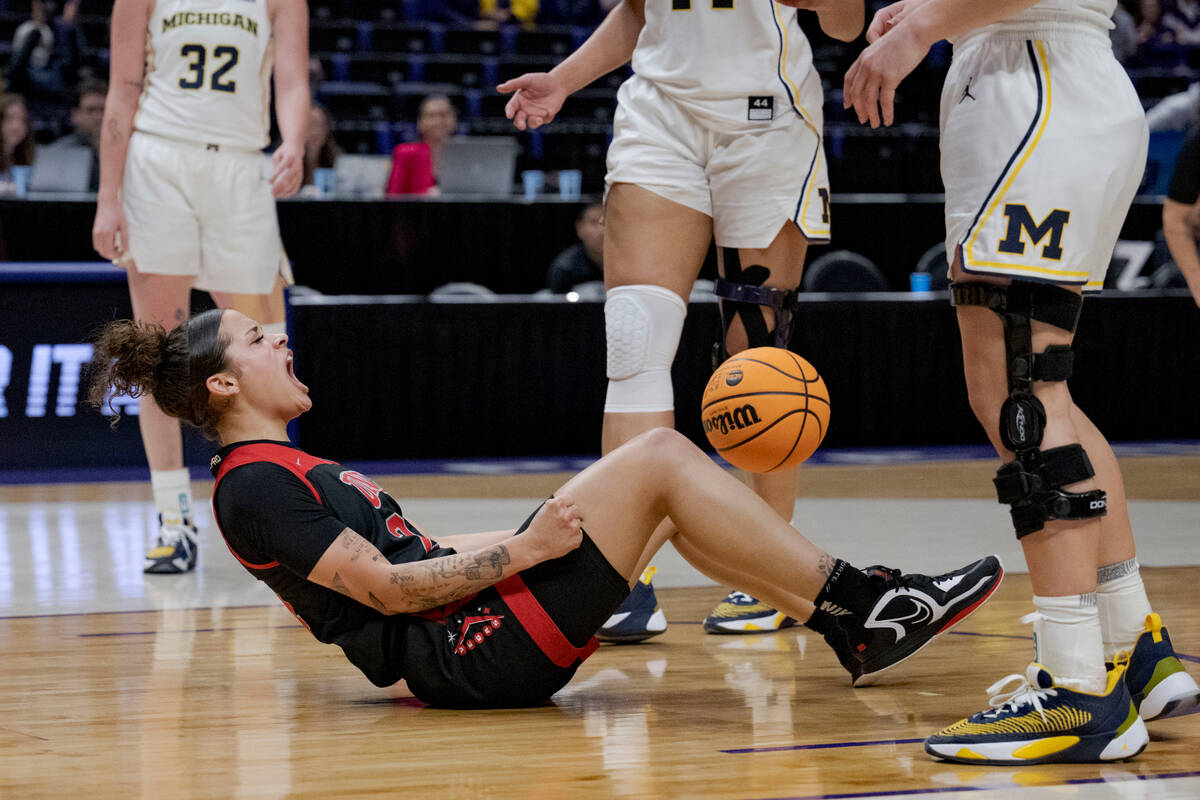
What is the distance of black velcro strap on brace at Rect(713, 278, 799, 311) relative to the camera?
3641 millimetres

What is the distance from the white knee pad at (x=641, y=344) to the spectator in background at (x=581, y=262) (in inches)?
191

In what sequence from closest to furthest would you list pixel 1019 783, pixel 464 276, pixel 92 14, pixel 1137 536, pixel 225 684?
pixel 1019 783 → pixel 225 684 → pixel 1137 536 → pixel 464 276 → pixel 92 14

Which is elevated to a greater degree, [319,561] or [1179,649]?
[319,561]

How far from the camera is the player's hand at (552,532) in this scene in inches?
104

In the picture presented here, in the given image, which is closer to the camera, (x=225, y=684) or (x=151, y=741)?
(x=151, y=741)

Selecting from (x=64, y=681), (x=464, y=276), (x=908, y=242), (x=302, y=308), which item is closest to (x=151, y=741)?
(x=64, y=681)

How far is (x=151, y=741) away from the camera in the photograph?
2.61m

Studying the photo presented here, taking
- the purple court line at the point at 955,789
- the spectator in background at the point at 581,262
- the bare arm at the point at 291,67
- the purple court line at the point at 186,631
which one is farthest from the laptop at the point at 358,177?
the purple court line at the point at 955,789

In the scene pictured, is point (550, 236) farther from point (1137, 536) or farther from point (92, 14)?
point (92, 14)

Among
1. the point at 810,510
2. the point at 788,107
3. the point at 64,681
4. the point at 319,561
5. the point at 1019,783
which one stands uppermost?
the point at 788,107

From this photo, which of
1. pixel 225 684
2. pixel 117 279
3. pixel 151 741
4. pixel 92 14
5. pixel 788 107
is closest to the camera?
pixel 151 741

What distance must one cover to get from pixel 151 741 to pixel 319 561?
0.43 metres

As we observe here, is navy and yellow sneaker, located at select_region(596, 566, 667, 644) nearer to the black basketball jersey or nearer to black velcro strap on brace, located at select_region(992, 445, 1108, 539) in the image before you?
the black basketball jersey

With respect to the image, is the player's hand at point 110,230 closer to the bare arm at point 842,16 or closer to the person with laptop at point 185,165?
the person with laptop at point 185,165
